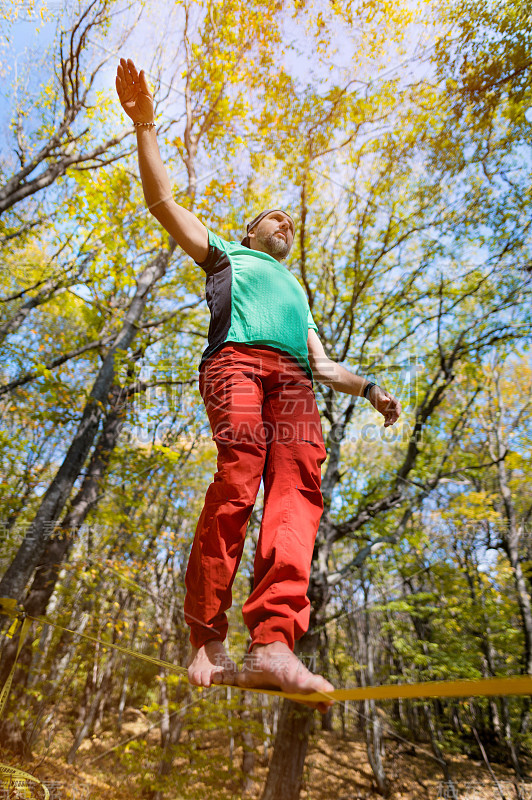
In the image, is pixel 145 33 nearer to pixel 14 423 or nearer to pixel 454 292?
pixel 454 292

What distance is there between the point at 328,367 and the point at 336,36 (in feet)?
18.1

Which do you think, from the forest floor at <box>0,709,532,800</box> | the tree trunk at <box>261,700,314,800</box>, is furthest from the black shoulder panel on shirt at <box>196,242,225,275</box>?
the tree trunk at <box>261,700,314,800</box>

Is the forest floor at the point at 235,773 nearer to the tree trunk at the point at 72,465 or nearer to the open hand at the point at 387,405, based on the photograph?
the tree trunk at the point at 72,465

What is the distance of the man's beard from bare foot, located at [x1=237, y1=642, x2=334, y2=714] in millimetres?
1718

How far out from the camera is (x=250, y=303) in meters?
1.80

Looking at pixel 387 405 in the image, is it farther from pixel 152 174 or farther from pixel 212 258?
pixel 152 174

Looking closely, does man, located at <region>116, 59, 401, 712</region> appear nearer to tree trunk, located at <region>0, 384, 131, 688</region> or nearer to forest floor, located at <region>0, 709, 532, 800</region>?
forest floor, located at <region>0, 709, 532, 800</region>

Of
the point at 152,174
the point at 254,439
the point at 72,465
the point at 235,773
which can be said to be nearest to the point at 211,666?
the point at 254,439

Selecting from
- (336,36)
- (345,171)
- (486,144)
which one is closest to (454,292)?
(486,144)

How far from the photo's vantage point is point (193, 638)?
1.43m

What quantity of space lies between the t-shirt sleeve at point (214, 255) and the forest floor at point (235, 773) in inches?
180


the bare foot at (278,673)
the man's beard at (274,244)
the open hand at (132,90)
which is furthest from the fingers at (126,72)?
the bare foot at (278,673)

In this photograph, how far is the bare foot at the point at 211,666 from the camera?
1.30 metres

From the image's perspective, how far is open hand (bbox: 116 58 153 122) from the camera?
5.56 ft
